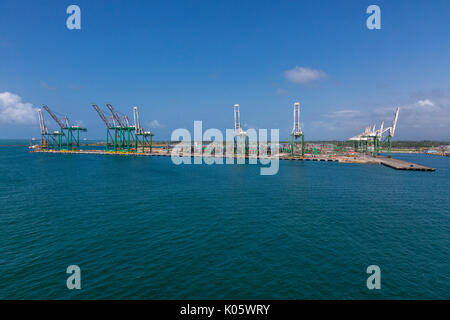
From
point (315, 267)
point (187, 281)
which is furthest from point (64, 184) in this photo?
point (315, 267)

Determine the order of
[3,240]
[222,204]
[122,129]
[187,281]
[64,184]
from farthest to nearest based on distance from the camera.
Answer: [122,129]
[64,184]
[222,204]
[3,240]
[187,281]

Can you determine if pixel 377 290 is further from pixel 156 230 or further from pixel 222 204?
pixel 222 204

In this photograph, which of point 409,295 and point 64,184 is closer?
point 409,295

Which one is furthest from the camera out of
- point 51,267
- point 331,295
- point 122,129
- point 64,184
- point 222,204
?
point 122,129

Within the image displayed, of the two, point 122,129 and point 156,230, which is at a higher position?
point 122,129

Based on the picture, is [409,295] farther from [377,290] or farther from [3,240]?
[3,240]

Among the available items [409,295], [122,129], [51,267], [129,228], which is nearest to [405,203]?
[409,295]
